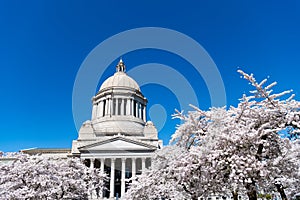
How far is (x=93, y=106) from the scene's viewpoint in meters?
73.8

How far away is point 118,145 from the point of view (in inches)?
2047

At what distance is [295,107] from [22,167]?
17287mm

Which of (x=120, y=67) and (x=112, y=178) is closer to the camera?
(x=112, y=178)

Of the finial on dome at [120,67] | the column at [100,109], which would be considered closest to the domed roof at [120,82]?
the finial on dome at [120,67]

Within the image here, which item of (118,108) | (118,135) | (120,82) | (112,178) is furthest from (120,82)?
(112,178)

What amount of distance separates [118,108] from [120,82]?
762 centimetres

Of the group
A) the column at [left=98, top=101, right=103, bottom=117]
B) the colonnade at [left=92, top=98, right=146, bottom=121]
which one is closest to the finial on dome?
the colonnade at [left=92, top=98, right=146, bottom=121]

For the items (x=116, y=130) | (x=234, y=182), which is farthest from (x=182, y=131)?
(x=116, y=130)

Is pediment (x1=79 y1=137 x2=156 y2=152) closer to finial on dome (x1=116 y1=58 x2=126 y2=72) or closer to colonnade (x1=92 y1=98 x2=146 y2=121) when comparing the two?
colonnade (x1=92 y1=98 x2=146 y2=121)

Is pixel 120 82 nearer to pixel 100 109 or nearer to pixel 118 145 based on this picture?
pixel 100 109

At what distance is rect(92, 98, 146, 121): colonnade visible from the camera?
221 ft

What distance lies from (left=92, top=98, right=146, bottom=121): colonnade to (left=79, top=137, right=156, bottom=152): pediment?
1522cm

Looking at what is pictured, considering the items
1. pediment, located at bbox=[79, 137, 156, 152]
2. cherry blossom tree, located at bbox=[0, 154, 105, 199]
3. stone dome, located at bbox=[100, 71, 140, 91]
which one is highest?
stone dome, located at bbox=[100, 71, 140, 91]

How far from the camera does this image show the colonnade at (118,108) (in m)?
67.4
